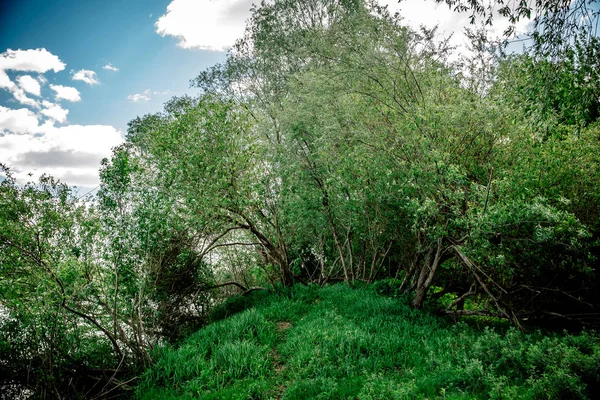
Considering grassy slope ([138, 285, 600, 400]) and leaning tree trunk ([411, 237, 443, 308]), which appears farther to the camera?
leaning tree trunk ([411, 237, 443, 308])

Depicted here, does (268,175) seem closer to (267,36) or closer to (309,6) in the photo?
(267,36)

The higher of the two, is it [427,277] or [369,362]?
[427,277]

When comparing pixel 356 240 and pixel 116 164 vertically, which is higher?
pixel 116 164

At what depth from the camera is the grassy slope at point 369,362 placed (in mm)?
5000

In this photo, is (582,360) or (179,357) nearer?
(582,360)

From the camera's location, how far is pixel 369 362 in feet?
20.6

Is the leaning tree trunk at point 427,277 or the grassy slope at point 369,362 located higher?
the leaning tree trunk at point 427,277

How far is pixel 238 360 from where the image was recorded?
21.7 ft

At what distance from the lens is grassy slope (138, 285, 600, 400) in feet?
16.4

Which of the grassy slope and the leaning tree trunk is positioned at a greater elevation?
the leaning tree trunk

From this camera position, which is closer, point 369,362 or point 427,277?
point 369,362

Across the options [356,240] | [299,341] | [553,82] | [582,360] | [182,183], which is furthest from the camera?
[356,240]

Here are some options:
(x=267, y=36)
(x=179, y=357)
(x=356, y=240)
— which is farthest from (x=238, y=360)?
(x=267, y=36)

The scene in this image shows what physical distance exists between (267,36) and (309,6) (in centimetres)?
304
